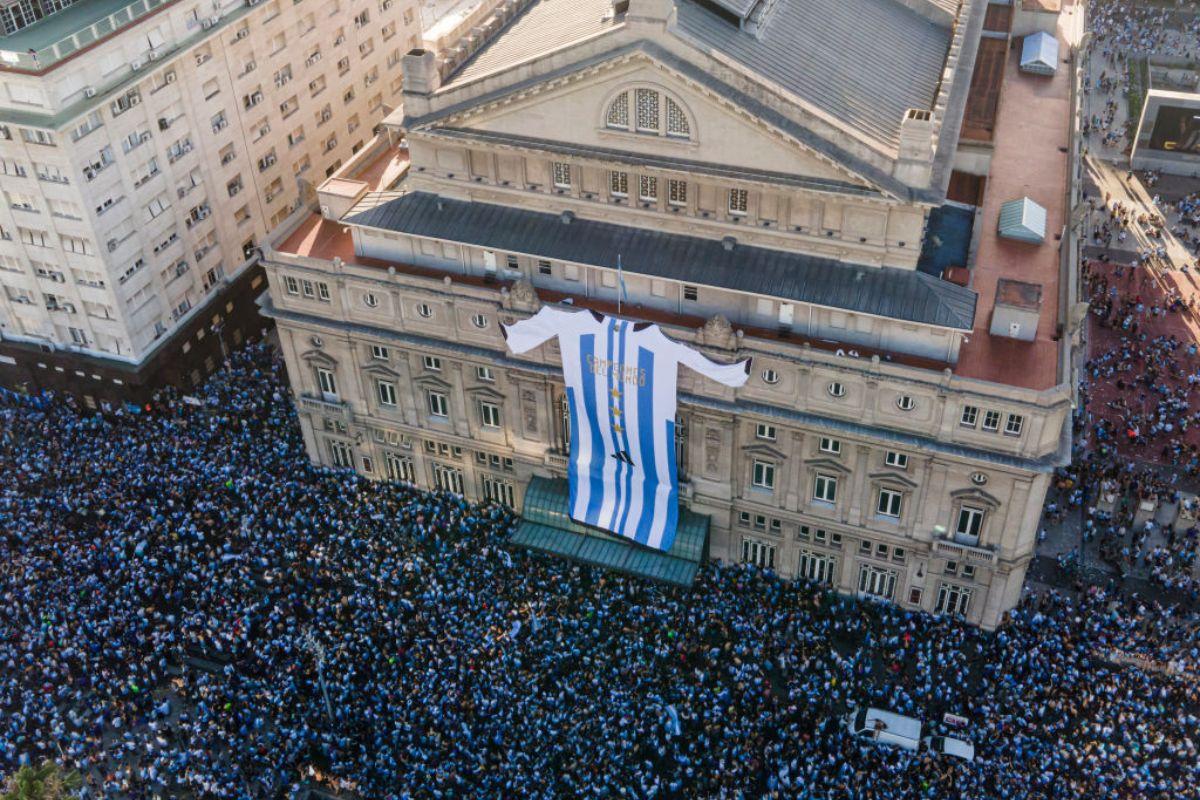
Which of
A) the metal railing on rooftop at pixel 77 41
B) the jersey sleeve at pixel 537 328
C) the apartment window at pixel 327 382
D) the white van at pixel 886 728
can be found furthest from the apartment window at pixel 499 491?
the metal railing on rooftop at pixel 77 41

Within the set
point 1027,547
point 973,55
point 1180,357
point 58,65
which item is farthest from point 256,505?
point 1180,357

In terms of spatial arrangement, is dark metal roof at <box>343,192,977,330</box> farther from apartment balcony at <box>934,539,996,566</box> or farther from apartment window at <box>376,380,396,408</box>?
apartment balcony at <box>934,539,996,566</box>

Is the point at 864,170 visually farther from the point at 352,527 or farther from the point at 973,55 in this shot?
the point at 352,527

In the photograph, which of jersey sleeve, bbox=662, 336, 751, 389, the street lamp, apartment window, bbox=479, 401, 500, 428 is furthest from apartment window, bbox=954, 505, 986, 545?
the street lamp

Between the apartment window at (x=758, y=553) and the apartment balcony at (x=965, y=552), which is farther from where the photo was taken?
the apartment window at (x=758, y=553)

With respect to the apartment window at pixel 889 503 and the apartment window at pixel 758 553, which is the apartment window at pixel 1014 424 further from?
the apartment window at pixel 758 553

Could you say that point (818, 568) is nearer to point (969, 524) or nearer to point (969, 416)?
point (969, 524)
